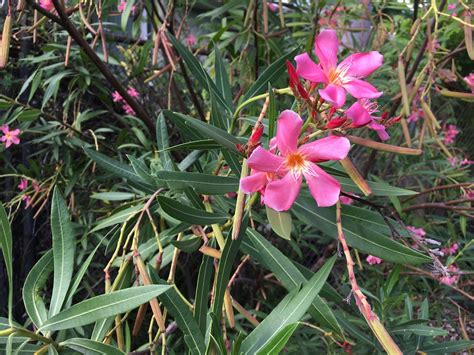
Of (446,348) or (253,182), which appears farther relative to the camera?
(446,348)

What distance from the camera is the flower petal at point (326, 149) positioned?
453 mm

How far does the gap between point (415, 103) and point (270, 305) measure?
2.71 ft

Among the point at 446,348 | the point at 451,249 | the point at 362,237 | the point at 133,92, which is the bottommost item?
the point at 451,249

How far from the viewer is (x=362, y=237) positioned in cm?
61

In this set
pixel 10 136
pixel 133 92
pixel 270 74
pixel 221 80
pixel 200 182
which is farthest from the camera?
pixel 133 92

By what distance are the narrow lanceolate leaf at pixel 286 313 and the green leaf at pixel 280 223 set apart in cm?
6

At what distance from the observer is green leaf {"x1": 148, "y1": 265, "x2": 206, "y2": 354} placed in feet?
1.76

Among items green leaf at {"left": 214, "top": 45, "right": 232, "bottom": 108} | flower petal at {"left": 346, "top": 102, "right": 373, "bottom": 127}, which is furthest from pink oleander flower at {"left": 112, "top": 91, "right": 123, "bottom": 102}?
flower petal at {"left": 346, "top": 102, "right": 373, "bottom": 127}

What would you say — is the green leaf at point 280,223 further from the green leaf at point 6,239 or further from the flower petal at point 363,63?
the green leaf at point 6,239

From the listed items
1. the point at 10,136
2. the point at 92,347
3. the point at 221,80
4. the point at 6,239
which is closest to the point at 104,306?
the point at 92,347

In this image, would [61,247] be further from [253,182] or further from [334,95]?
[334,95]

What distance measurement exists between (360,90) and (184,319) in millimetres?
343

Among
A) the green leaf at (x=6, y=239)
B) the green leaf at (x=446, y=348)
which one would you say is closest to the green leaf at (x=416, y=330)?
the green leaf at (x=446, y=348)

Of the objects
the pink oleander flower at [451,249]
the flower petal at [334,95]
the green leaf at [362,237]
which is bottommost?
the pink oleander flower at [451,249]
